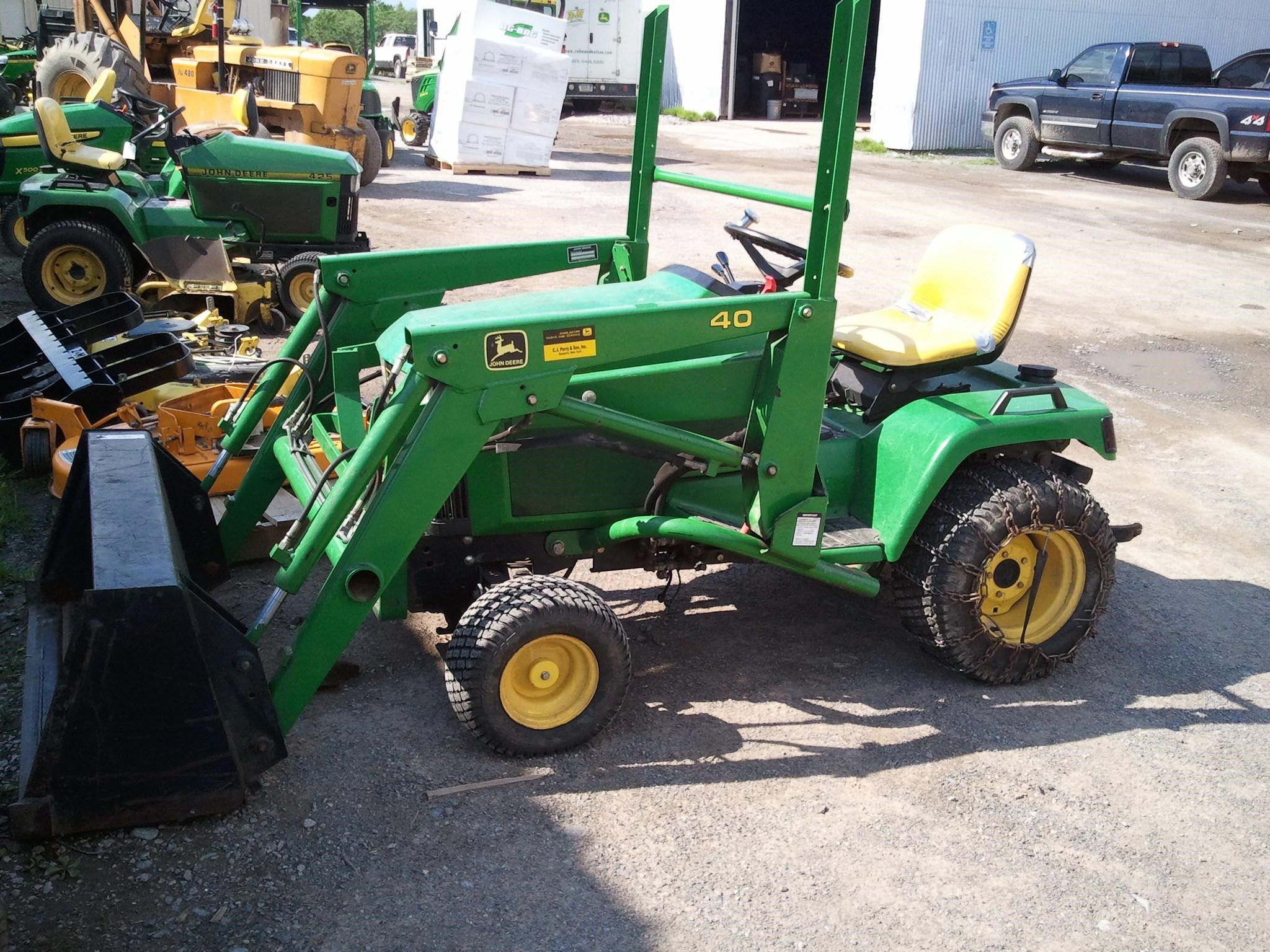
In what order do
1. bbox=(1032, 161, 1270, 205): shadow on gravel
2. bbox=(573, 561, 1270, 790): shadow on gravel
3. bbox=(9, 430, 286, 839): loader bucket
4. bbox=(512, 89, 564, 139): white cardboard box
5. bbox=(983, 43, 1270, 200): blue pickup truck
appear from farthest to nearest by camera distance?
bbox=(1032, 161, 1270, 205): shadow on gravel, bbox=(512, 89, 564, 139): white cardboard box, bbox=(983, 43, 1270, 200): blue pickup truck, bbox=(573, 561, 1270, 790): shadow on gravel, bbox=(9, 430, 286, 839): loader bucket

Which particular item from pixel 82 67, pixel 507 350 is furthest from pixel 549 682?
pixel 82 67

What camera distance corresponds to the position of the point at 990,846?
127 inches

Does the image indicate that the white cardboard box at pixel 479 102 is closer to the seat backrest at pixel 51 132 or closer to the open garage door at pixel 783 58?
the seat backrest at pixel 51 132

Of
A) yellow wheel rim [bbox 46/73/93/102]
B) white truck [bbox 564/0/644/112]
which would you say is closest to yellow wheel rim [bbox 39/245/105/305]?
yellow wheel rim [bbox 46/73/93/102]

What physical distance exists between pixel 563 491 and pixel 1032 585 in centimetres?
157

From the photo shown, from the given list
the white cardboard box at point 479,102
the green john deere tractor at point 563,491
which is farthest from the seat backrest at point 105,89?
the green john deere tractor at point 563,491

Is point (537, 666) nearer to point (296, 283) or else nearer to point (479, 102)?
point (296, 283)

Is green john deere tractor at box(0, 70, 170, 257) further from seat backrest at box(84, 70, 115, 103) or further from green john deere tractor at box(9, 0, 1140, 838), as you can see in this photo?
green john deere tractor at box(9, 0, 1140, 838)

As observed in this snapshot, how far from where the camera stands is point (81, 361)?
554 centimetres

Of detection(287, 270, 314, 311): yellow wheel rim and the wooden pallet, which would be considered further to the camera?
the wooden pallet

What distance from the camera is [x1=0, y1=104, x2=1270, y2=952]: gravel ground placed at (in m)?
2.86

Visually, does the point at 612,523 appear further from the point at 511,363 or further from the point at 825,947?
the point at 825,947

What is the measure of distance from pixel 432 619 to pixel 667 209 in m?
9.64

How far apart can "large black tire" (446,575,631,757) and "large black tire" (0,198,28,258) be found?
24.2ft
